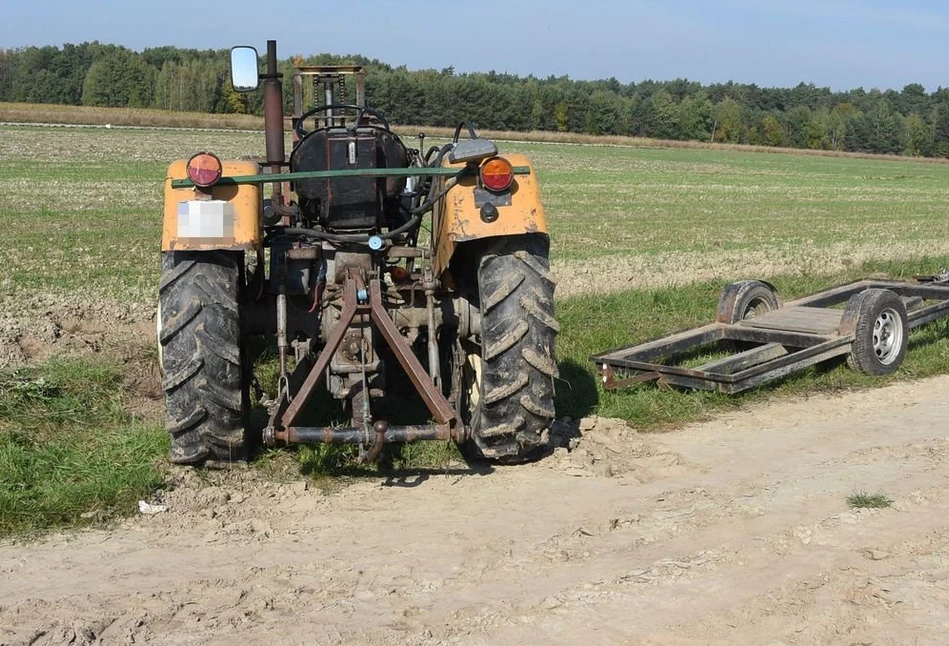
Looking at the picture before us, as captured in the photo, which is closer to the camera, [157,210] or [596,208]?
[157,210]

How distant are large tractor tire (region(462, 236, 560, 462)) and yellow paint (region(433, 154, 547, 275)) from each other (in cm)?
13

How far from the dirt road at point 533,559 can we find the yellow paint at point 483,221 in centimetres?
124

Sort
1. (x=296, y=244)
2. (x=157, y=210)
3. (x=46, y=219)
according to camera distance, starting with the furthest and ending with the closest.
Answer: (x=157, y=210) < (x=46, y=219) < (x=296, y=244)

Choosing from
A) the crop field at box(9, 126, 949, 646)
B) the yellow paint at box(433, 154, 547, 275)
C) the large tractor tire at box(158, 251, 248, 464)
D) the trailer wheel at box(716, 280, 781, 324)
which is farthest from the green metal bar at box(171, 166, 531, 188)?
the trailer wheel at box(716, 280, 781, 324)

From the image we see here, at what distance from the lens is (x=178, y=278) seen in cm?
502

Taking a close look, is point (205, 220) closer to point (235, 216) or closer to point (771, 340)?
point (235, 216)

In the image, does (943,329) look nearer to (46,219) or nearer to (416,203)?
(416,203)

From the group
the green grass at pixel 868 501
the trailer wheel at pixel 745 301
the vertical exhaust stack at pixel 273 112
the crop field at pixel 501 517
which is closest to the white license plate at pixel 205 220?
the vertical exhaust stack at pixel 273 112

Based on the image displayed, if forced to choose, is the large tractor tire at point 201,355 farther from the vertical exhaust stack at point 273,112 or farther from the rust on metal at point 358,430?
the vertical exhaust stack at point 273,112

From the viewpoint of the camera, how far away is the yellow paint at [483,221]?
5.14 meters

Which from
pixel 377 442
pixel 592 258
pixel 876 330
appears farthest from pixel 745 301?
pixel 592 258

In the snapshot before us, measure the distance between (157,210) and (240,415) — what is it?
15196 mm

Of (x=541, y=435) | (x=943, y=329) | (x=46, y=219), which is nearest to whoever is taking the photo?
(x=541, y=435)

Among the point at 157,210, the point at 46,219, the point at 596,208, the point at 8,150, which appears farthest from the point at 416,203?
the point at 8,150
